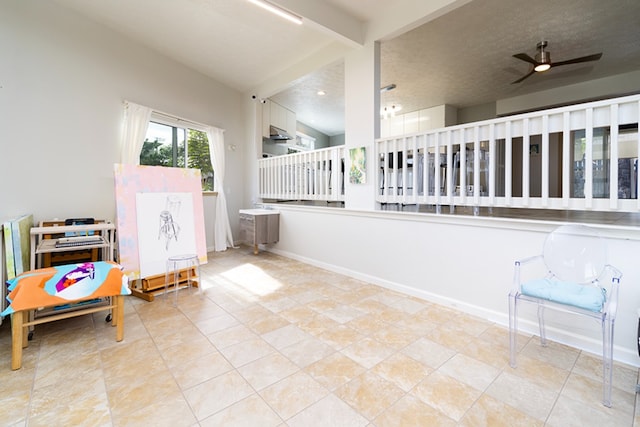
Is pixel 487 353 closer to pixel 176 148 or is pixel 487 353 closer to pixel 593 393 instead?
pixel 593 393

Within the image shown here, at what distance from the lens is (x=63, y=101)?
12.6 feet

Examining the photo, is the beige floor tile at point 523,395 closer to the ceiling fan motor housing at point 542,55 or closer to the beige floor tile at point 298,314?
the beige floor tile at point 298,314

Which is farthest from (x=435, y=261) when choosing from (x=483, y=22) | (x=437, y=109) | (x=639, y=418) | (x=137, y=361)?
(x=437, y=109)

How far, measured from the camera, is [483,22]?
4062mm

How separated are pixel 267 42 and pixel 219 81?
187 cm

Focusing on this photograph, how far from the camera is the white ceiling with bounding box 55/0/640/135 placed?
3.73m

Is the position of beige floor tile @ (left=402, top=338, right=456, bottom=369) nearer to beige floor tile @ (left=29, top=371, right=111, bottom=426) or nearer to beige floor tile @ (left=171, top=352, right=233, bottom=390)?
beige floor tile @ (left=171, top=352, right=233, bottom=390)

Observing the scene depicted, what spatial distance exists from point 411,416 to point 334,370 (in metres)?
0.58

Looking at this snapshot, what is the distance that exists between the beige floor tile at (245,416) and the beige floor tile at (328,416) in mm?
119

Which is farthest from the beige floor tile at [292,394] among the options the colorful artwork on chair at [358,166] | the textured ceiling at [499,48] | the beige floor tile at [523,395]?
the textured ceiling at [499,48]

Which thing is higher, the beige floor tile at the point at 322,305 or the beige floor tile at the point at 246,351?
the beige floor tile at the point at 322,305

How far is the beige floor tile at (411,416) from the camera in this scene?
1.53 m

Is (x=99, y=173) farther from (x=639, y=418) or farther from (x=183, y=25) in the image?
(x=639, y=418)

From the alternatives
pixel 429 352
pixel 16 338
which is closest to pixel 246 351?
pixel 429 352
